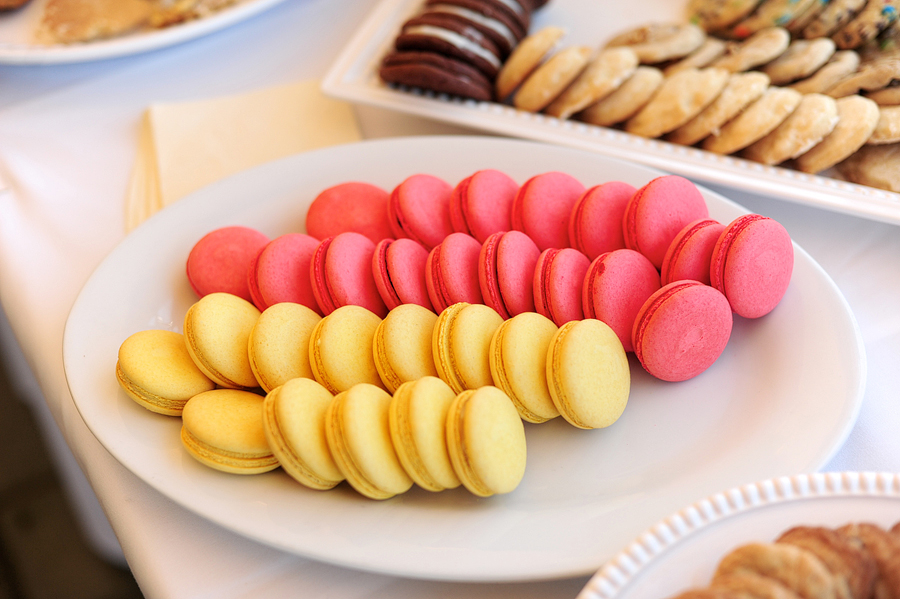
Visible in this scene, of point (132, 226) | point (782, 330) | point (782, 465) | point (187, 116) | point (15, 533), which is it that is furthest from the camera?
point (15, 533)

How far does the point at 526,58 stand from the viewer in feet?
4.36

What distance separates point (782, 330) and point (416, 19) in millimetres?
931

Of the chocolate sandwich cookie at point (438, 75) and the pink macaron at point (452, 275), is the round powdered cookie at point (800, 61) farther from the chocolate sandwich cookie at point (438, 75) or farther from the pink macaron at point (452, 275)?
the pink macaron at point (452, 275)

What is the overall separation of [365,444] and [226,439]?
7.1 inches

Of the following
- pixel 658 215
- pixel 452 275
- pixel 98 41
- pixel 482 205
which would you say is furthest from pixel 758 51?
pixel 98 41

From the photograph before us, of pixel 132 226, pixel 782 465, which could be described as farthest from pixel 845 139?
pixel 132 226

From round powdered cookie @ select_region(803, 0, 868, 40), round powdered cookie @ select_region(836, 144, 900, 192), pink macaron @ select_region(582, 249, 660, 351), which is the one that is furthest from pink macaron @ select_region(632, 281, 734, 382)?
round powdered cookie @ select_region(803, 0, 868, 40)

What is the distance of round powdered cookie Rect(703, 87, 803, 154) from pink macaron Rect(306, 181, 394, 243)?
2.07 feet

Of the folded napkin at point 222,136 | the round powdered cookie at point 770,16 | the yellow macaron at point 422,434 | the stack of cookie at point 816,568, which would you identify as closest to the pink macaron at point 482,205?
the yellow macaron at point 422,434

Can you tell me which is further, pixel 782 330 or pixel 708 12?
pixel 708 12

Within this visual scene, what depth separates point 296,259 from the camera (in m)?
0.98

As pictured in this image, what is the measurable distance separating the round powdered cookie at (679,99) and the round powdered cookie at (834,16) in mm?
265

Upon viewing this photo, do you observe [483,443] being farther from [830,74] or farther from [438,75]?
[830,74]

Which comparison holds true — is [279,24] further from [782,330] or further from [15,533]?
[15,533]
